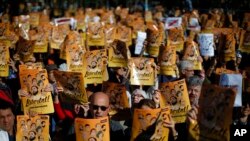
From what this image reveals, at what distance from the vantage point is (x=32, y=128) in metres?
5.33

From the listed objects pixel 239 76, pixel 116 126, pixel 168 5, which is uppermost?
pixel 168 5

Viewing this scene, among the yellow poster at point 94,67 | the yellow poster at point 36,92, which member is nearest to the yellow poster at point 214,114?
the yellow poster at point 36,92

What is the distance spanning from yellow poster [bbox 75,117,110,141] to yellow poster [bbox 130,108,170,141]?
0.95 feet

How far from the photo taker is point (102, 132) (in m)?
5.02

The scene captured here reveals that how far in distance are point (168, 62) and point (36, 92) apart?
2621mm

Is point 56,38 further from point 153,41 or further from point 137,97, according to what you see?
point 137,97

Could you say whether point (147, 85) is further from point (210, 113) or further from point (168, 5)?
point (168, 5)

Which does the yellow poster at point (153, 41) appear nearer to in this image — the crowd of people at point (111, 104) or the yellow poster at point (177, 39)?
the yellow poster at point (177, 39)

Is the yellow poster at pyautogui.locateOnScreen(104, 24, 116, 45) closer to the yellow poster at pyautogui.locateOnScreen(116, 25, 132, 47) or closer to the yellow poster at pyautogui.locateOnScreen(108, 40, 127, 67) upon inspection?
the yellow poster at pyautogui.locateOnScreen(116, 25, 132, 47)

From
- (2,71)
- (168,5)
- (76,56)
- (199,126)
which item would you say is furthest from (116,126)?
→ (168,5)

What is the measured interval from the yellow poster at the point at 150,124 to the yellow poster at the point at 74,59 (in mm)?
3082

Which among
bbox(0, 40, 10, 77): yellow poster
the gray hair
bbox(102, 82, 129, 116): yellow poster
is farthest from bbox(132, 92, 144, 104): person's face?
bbox(0, 40, 10, 77): yellow poster

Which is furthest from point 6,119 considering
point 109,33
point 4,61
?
point 109,33

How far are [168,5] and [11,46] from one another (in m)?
20.4
